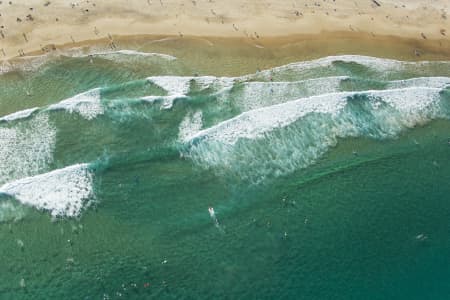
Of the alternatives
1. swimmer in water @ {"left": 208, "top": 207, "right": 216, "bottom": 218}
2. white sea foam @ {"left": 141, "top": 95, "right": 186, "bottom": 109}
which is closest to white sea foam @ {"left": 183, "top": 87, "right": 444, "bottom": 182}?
swimmer in water @ {"left": 208, "top": 207, "right": 216, "bottom": 218}

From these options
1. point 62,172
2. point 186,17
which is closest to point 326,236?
point 62,172

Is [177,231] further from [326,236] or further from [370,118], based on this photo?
[370,118]

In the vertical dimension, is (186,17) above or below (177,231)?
above

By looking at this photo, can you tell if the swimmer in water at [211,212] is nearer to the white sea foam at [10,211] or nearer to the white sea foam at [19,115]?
the white sea foam at [10,211]

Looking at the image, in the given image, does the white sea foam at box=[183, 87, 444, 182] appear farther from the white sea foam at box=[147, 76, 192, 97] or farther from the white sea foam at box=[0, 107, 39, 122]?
the white sea foam at box=[0, 107, 39, 122]

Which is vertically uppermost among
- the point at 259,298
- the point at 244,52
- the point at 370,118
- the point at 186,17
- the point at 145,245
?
the point at 186,17

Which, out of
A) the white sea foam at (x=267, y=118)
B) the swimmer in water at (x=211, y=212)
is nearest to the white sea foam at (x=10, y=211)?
the swimmer in water at (x=211, y=212)

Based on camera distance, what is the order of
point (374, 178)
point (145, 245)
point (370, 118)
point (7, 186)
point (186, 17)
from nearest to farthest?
1. point (145, 245)
2. point (7, 186)
3. point (374, 178)
4. point (370, 118)
5. point (186, 17)
